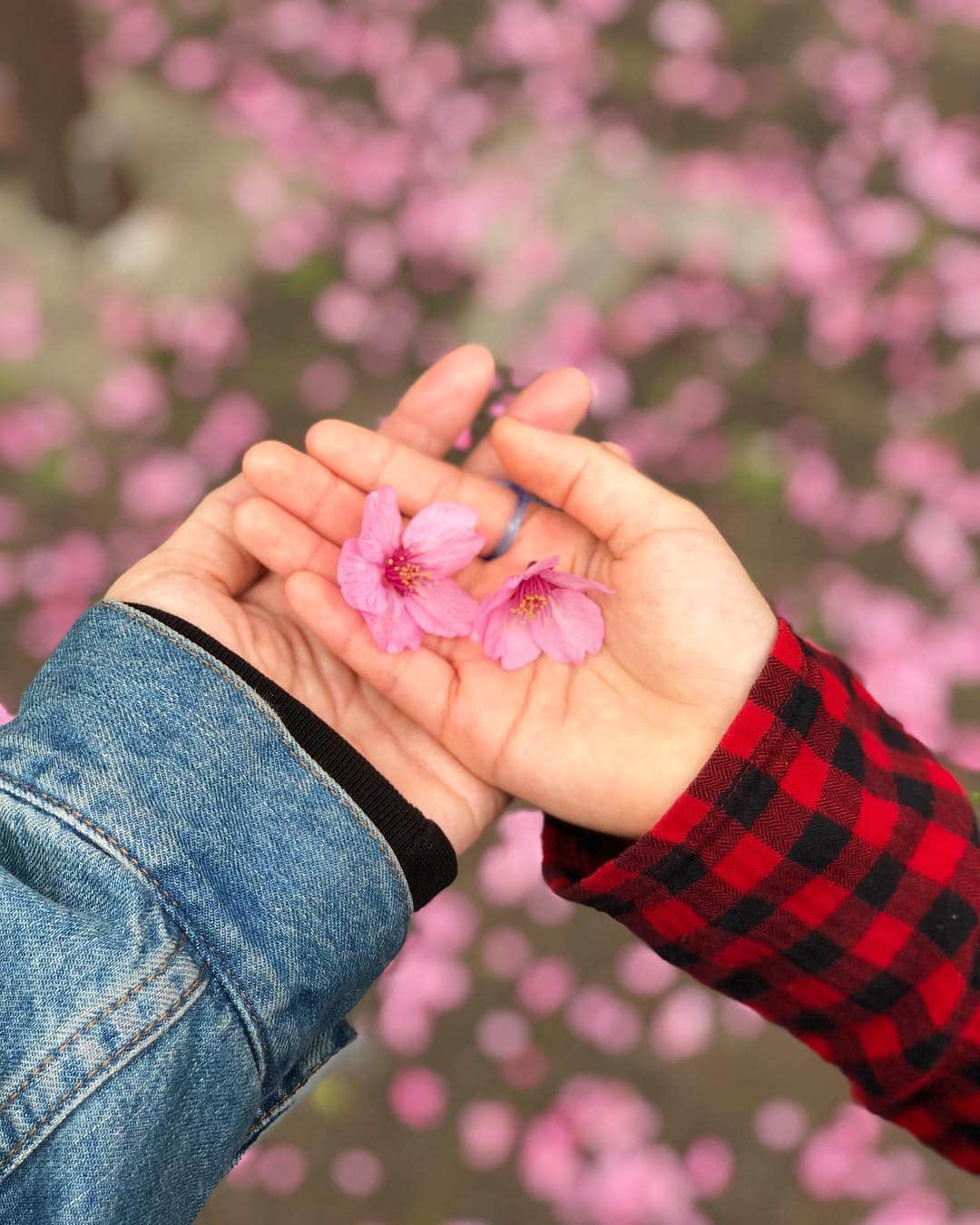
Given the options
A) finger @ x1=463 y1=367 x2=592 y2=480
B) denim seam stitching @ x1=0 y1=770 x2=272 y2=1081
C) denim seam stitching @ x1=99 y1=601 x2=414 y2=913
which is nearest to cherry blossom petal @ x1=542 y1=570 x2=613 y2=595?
finger @ x1=463 y1=367 x2=592 y2=480

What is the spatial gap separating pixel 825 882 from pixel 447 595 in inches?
20.9

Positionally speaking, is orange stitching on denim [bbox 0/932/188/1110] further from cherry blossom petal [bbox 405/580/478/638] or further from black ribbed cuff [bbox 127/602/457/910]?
cherry blossom petal [bbox 405/580/478/638]

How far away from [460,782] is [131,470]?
122cm

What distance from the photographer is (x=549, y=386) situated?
48.5 inches

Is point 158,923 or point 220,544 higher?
point 220,544

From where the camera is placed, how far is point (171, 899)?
2.93 ft

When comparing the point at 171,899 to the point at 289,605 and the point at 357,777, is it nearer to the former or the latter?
the point at 357,777

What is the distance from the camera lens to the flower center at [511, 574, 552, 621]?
3.67 feet

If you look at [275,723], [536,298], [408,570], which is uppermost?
[536,298]

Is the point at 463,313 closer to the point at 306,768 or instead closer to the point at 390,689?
the point at 390,689

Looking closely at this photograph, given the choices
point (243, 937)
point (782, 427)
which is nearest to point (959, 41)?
point (782, 427)

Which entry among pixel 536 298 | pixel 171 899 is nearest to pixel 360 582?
pixel 171 899

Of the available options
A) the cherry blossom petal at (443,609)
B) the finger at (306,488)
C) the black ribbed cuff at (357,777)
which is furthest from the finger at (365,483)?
the black ribbed cuff at (357,777)

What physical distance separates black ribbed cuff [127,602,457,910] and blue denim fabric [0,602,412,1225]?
1.0 inches
